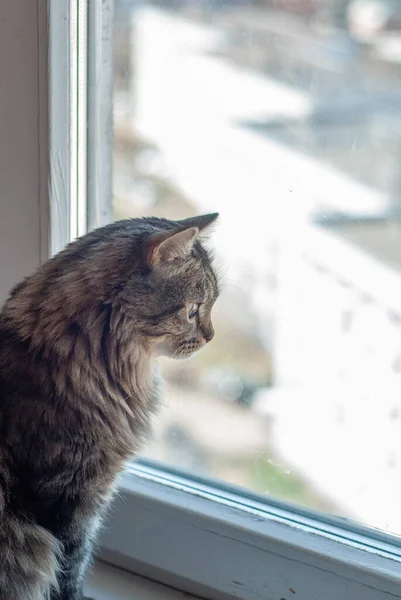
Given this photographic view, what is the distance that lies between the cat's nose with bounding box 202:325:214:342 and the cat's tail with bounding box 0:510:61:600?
0.34 meters

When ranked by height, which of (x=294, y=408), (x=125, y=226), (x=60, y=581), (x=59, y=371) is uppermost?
(x=125, y=226)

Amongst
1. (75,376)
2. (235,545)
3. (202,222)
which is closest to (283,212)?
(202,222)

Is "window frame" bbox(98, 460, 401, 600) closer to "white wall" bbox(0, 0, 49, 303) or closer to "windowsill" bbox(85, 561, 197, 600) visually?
"windowsill" bbox(85, 561, 197, 600)

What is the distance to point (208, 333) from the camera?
112 centimetres

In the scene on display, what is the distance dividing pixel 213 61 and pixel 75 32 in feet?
0.65

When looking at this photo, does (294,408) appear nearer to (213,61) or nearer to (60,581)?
(60,581)

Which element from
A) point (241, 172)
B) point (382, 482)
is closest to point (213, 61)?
point (241, 172)

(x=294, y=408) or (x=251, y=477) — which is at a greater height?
(x=294, y=408)

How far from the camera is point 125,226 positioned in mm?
1049

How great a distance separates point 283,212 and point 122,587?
61 cm

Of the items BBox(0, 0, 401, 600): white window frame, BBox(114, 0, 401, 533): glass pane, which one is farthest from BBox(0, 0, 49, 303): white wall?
BBox(114, 0, 401, 533): glass pane

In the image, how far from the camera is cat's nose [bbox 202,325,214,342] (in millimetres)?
1112

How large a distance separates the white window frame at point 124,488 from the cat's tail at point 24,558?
209 millimetres

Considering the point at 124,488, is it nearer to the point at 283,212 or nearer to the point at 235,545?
the point at 235,545
